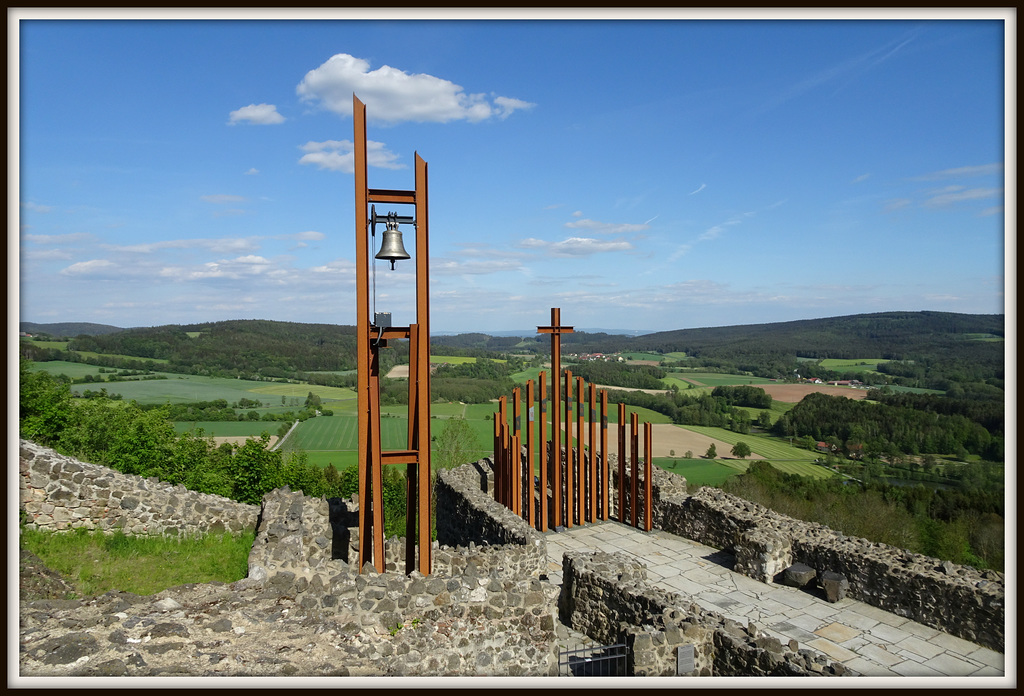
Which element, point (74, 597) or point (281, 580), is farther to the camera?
point (74, 597)

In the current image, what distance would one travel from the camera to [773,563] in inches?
445

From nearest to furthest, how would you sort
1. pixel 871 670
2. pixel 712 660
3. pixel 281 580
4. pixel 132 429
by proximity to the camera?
pixel 281 580, pixel 712 660, pixel 871 670, pixel 132 429

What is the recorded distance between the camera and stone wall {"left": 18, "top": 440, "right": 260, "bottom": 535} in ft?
32.3

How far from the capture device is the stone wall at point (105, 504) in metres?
9.85

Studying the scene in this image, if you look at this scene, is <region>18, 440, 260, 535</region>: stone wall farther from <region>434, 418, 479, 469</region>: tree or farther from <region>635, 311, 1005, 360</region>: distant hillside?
<region>635, 311, 1005, 360</region>: distant hillside

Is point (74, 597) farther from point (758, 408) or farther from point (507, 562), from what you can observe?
point (758, 408)

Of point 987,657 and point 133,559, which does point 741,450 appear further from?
point 133,559

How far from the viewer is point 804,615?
32.4 feet

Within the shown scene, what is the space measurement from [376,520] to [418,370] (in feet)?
6.93

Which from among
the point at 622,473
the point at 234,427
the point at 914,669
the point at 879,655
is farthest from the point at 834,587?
the point at 234,427

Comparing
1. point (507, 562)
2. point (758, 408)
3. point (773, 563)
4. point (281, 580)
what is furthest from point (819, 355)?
point (281, 580)

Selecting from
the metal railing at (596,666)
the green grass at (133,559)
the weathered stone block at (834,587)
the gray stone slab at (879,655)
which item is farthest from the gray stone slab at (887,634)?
the green grass at (133,559)

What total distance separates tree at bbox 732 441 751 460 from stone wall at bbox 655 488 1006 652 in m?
32.5

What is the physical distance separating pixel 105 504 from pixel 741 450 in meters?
43.2
